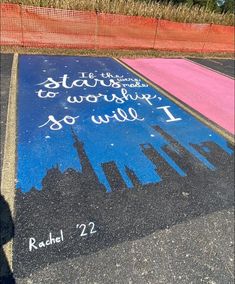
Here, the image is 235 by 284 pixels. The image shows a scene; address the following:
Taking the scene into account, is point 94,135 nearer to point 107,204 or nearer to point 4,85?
point 107,204

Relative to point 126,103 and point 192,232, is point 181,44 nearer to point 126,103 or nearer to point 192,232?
point 126,103

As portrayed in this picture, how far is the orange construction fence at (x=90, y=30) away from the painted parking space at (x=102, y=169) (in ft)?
14.6

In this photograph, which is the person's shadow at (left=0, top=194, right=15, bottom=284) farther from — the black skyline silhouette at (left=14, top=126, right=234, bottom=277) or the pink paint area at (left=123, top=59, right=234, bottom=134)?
the pink paint area at (left=123, top=59, right=234, bottom=134)

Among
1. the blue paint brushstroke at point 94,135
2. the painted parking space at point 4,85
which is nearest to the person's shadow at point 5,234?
the blue paint brushstroke at point 94,135

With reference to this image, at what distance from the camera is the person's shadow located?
2725 mm

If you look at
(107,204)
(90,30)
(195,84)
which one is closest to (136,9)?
(90,30)

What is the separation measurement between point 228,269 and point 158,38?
1342cm

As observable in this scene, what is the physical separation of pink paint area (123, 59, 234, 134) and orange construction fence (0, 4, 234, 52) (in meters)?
1.92

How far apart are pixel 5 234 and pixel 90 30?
1124 cm

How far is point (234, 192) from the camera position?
450 cm

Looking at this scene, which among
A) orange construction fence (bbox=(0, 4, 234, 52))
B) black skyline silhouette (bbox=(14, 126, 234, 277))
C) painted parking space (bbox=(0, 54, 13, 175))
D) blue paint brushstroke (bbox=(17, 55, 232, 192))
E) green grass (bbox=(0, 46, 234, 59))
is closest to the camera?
black skyline silhouette (bbox=(14, 126, 234, 277))

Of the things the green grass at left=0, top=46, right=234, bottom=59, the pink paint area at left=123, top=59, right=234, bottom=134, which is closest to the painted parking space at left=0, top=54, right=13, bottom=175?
the green grass at left=0, top=46, right=234, bottom=59

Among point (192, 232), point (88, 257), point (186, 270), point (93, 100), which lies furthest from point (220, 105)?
point (88, 257)

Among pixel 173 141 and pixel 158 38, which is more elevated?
pixel 158 38
